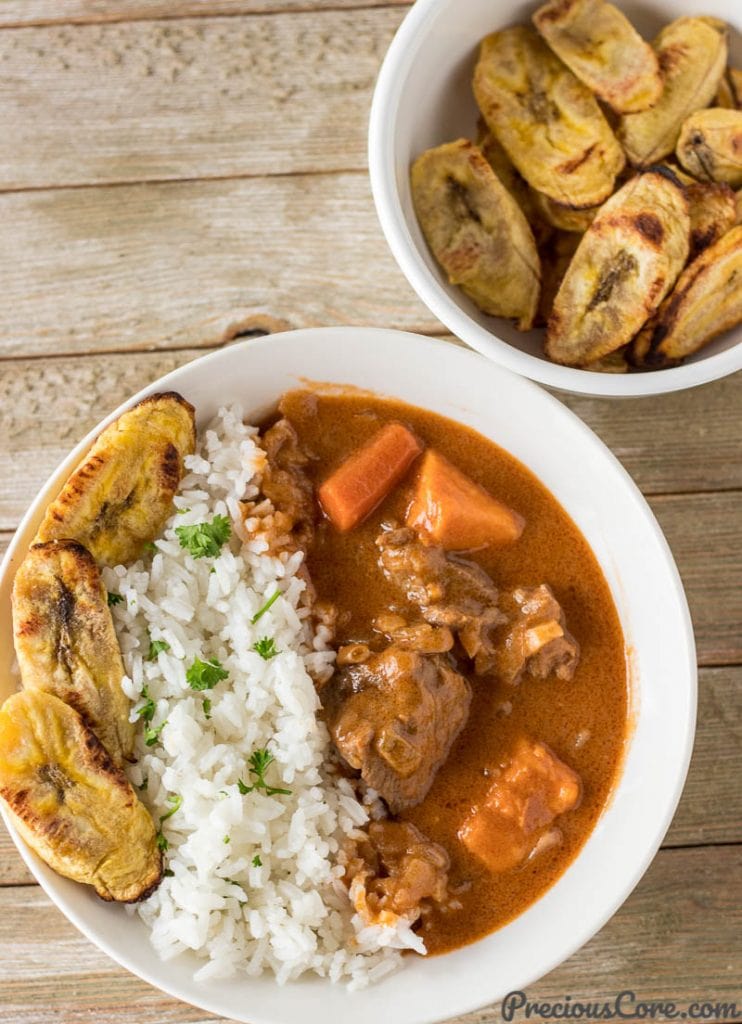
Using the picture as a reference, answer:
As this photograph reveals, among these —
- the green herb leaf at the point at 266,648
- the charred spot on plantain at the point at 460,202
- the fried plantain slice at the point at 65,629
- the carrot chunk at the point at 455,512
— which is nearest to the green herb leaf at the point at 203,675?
the green herb leaf at the point at 266,648

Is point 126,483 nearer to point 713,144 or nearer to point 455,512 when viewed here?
point 455,512

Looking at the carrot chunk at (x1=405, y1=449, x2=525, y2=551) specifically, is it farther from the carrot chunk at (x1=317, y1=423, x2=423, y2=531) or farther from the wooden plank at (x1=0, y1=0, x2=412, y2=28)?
the wooden plank at (x1=0, y1=0, x2=412, y2=28)

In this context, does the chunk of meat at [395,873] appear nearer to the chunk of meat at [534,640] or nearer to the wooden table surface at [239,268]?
the chunk of meat at [534,640]

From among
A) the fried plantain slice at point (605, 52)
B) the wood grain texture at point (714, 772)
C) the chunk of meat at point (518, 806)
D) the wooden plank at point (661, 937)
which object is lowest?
the wooden plank at point (661, 937)

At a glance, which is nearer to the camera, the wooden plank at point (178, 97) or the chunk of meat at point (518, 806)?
the chunk of meat at point (518, 806)

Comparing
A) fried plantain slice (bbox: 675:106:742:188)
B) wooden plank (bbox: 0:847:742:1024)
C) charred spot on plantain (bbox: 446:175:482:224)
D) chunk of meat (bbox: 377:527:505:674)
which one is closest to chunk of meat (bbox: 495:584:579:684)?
chunk of meat (bbox: 377:527:505:674)

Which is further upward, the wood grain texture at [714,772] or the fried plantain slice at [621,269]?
the fried plantain slice at [621,269]

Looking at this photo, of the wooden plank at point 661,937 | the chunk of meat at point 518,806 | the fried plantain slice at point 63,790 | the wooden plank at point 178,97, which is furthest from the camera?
the wooden plank at point 178,97

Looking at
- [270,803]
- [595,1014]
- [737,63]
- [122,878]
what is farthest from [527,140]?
[595,1014]
